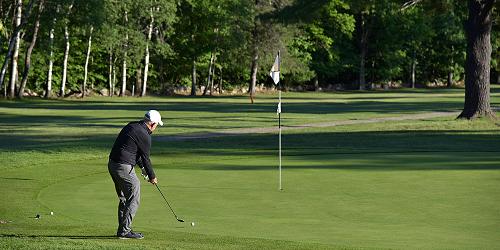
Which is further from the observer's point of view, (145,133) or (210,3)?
(210,3)

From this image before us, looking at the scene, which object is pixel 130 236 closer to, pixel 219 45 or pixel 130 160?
pixel 130 160

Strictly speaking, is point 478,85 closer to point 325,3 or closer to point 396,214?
point 325,3

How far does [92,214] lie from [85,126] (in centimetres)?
2782

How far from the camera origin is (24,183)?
21.8 m

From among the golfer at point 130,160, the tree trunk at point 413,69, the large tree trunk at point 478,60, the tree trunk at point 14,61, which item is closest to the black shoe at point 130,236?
the golfer at point 130,160

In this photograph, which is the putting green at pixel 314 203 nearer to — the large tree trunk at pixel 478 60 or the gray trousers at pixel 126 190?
the gray trousers at pixel 126 190

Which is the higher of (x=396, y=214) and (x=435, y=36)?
(x=435, y=36)

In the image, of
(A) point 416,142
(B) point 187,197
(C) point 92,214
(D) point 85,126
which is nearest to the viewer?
(C) point 92,214

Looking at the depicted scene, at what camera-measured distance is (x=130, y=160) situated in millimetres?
13516

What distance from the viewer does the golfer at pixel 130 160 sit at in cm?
1340

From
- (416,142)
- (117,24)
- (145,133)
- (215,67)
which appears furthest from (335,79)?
(145,133)

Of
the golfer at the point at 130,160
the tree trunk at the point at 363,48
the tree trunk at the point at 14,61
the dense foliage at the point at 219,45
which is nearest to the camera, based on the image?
the golfer at the point at 130,160


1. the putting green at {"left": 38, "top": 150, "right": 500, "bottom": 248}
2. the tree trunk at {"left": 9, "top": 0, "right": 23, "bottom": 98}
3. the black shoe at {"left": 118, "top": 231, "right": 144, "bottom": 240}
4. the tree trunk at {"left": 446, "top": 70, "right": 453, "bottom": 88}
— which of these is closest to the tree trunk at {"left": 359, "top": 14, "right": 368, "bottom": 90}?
the tree trunk at {"left": 446, "top": 70, "right": 453, "bottom": 88}

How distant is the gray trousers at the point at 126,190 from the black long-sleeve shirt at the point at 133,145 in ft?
0.33
